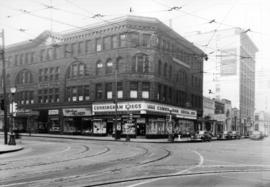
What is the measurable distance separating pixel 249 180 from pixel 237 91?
266 feet

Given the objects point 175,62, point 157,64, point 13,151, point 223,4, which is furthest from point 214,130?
point 223,4

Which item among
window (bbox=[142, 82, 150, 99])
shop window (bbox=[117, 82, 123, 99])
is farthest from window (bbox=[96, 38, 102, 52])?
window (bbox=[142, 82, 150, 99])

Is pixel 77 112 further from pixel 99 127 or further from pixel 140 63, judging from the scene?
pixel 140 63

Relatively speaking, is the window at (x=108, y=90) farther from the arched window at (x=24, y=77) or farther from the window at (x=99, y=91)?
the arched window at (x=24, y=77)

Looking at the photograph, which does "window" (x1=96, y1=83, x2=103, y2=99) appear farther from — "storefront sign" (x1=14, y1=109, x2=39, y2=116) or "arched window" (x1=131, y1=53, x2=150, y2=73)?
"storefront sign" (x1=14, y1=109, x2=39, y2=116)

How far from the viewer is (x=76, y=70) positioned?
173ft

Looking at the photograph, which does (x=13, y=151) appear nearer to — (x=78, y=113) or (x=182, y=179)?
(x=182, y=179)

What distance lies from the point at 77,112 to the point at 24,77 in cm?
1447

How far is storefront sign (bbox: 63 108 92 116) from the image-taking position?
50234mm

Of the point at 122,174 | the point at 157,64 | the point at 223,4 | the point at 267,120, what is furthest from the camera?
the point at 267,120

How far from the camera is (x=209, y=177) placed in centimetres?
1196

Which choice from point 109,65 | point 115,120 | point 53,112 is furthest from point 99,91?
point 53,112

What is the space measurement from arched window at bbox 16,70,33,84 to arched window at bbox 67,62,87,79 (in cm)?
912

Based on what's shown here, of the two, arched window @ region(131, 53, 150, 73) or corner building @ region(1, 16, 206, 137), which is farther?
arched window @ region(131, 53, 150, 73)
